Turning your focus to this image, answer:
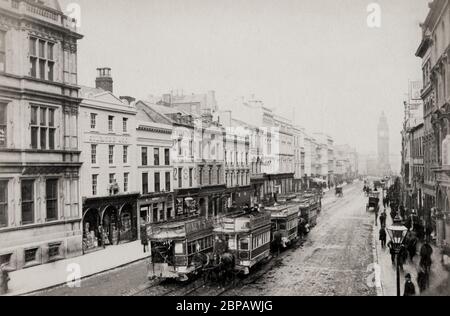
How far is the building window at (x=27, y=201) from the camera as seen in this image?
2397 cm

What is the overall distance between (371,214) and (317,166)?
5007cm

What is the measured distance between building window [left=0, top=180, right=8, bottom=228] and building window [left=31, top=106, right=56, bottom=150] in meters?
2.49

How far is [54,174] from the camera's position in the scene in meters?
25.8

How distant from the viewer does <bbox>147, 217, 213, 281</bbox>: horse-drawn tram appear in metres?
19.7

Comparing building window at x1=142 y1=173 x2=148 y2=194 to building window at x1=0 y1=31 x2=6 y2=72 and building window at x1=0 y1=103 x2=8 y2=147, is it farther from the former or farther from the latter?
building window at x1=0 y1=31 x2=6 y2=72

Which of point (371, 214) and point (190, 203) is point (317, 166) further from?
point (190, 203)

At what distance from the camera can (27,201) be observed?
2419cm

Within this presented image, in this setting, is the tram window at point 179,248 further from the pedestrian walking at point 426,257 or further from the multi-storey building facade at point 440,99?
the multi-storey building facade at point 440,99

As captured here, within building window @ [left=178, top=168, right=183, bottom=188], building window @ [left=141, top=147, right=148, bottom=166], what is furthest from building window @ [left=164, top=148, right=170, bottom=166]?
building window @ [left=141, top=147, right=148, bottom=166]

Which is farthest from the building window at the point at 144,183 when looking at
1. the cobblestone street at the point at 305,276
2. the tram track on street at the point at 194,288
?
the tram track on street at the point at 194,288

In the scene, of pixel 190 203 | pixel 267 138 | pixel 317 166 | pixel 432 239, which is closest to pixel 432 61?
pixel 432 239

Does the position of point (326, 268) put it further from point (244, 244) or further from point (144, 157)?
point (144, 157)

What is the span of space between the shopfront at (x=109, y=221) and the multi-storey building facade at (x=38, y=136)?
5.87 ft

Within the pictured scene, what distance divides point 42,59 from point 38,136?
4010 millimetres
